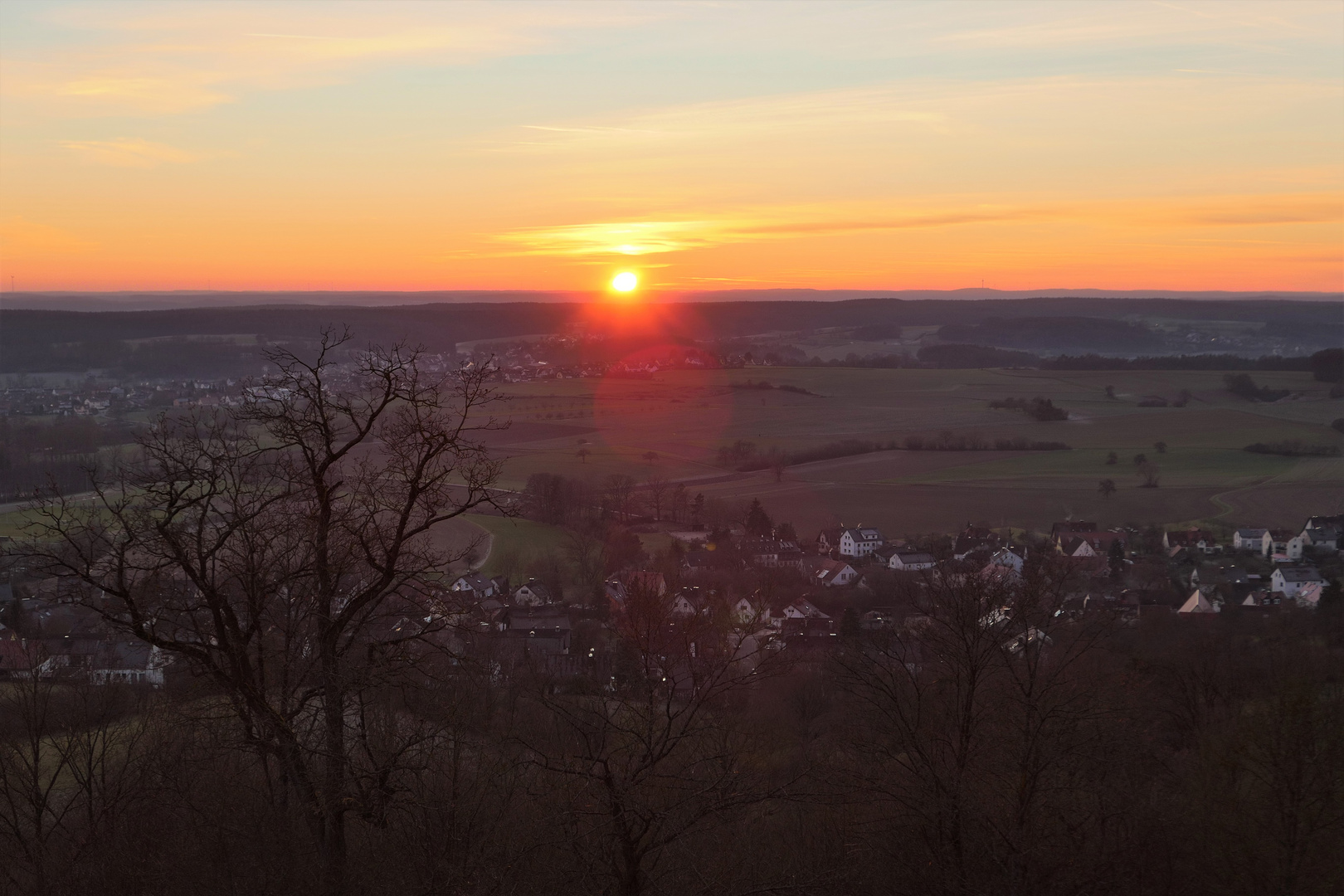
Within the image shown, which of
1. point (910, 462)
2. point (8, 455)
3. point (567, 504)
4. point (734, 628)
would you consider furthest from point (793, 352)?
point (734, 628)

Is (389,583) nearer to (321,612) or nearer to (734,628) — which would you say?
(321,612)

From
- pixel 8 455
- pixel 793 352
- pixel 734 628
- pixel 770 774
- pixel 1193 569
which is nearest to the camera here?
pixel 734 628

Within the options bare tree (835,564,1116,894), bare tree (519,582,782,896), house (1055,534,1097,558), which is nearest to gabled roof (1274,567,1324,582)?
house (1055,534,1097,558)

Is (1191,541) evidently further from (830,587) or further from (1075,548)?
(830,587)

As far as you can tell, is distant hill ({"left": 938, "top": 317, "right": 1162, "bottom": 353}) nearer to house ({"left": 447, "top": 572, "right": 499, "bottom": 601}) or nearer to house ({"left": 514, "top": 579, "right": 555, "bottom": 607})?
house ({"left": 514, "top": 579, "right": 555, "bottom": 607})

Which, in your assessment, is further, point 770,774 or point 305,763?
point 770,774
